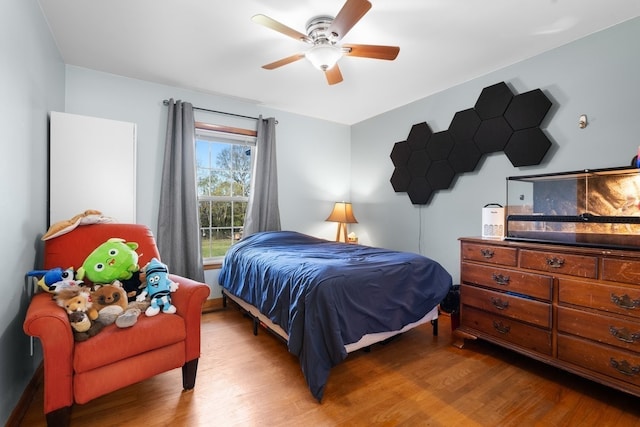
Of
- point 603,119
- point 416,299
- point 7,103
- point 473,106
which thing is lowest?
point 416,299

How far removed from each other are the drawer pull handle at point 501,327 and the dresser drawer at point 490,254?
0.44 metres

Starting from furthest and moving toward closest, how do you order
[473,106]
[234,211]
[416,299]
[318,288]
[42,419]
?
[234,211], [473,106], [416,299], [318,288], [42,419]

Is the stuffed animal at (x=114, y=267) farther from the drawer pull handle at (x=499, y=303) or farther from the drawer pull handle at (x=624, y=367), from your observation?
the drawer pull handle at (x=624, y=367)

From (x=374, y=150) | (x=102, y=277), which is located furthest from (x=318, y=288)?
(x=374, y=150)

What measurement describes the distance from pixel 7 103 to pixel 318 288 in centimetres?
181

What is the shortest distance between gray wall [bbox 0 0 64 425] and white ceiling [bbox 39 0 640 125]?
16.2 inches

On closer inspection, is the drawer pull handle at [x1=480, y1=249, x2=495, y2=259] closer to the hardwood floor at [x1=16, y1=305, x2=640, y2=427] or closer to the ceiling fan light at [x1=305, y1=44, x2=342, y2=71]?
the hardwood floor at [x1=16, y1=305, x2=640, y2=427]

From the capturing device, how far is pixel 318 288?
1.78 meters

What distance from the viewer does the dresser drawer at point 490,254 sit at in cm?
211

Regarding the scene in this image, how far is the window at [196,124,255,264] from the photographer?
3.48 metres

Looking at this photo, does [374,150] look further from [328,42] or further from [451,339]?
[451,339]

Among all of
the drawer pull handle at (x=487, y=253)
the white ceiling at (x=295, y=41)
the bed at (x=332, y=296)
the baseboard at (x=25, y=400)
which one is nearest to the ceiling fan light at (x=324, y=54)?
the white ceiling at (x=295, y=41)

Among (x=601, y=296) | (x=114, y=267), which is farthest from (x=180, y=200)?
(x=601, y=296)

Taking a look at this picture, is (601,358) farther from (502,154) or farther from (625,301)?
(502,154)
